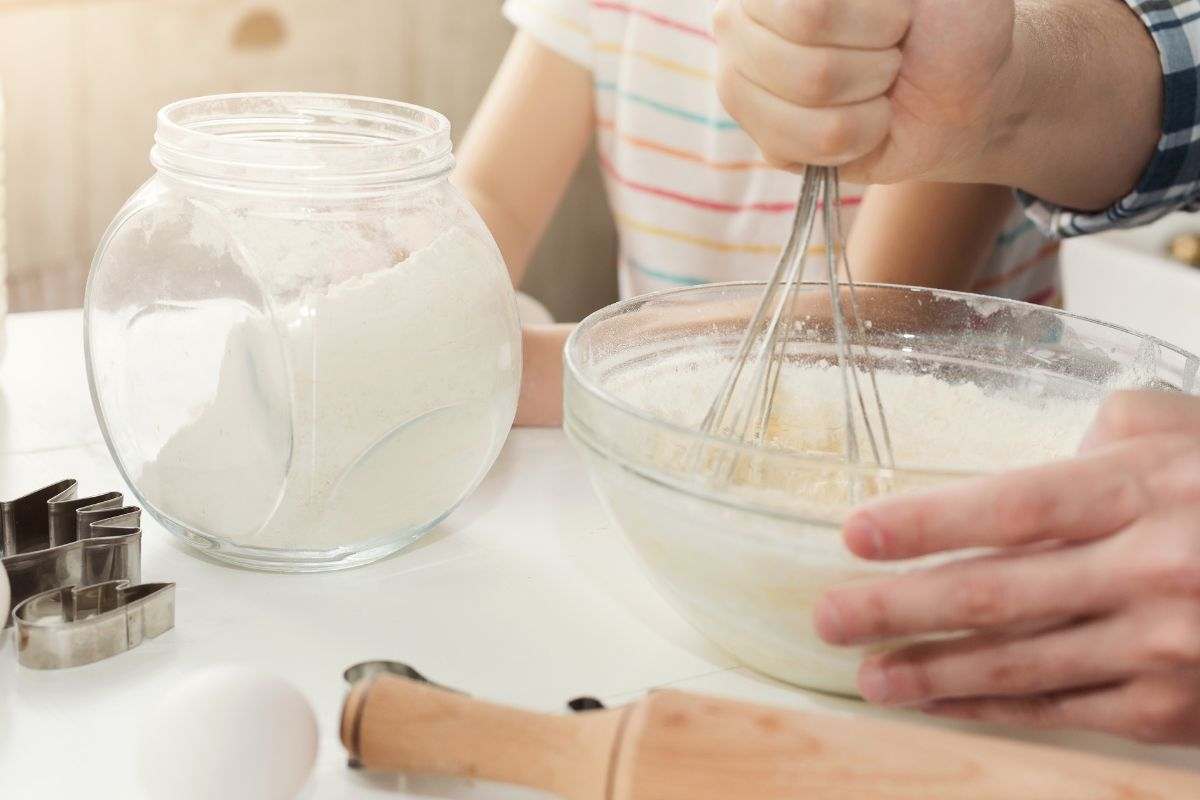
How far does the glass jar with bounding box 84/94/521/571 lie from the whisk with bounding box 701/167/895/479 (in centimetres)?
11

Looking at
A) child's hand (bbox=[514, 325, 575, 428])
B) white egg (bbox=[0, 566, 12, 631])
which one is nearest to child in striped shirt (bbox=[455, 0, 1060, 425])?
child's hand (bbox=[514, 325, 575, 428])

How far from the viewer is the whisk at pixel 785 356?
1.80ft

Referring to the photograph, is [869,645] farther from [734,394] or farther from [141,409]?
[141,409]

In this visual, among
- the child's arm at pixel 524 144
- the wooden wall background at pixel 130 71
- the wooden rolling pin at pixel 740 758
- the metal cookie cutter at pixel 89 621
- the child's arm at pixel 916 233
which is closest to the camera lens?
the wooden rolling pin at pixel 740 758

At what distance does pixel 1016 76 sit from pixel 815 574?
17.3 inches

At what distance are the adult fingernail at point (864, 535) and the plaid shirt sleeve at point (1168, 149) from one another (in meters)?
0.63

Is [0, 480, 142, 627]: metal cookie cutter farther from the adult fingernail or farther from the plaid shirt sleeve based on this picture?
the plaid shirt sleeve

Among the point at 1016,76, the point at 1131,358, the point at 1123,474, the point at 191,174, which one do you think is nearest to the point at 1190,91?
the point at 1016,76

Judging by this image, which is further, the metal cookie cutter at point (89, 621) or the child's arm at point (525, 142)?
the child's arm at point (525, 142)

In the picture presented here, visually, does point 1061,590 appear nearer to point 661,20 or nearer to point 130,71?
point 661,20

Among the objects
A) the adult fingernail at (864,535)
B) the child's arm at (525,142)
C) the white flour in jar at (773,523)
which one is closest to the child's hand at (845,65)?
the white flour in jar at (773,523)

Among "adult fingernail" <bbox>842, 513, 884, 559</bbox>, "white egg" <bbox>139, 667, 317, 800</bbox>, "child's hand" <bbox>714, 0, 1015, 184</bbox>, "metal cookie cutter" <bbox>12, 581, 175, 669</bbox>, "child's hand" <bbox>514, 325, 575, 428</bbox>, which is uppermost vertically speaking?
"child's hand" <bbox>714, 0, 1015, 184</bbox>

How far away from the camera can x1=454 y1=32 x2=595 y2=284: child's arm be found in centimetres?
119

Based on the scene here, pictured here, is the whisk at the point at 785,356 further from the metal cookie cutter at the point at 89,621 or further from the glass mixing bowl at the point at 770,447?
the metal cookie cutter at the point at 89,621
